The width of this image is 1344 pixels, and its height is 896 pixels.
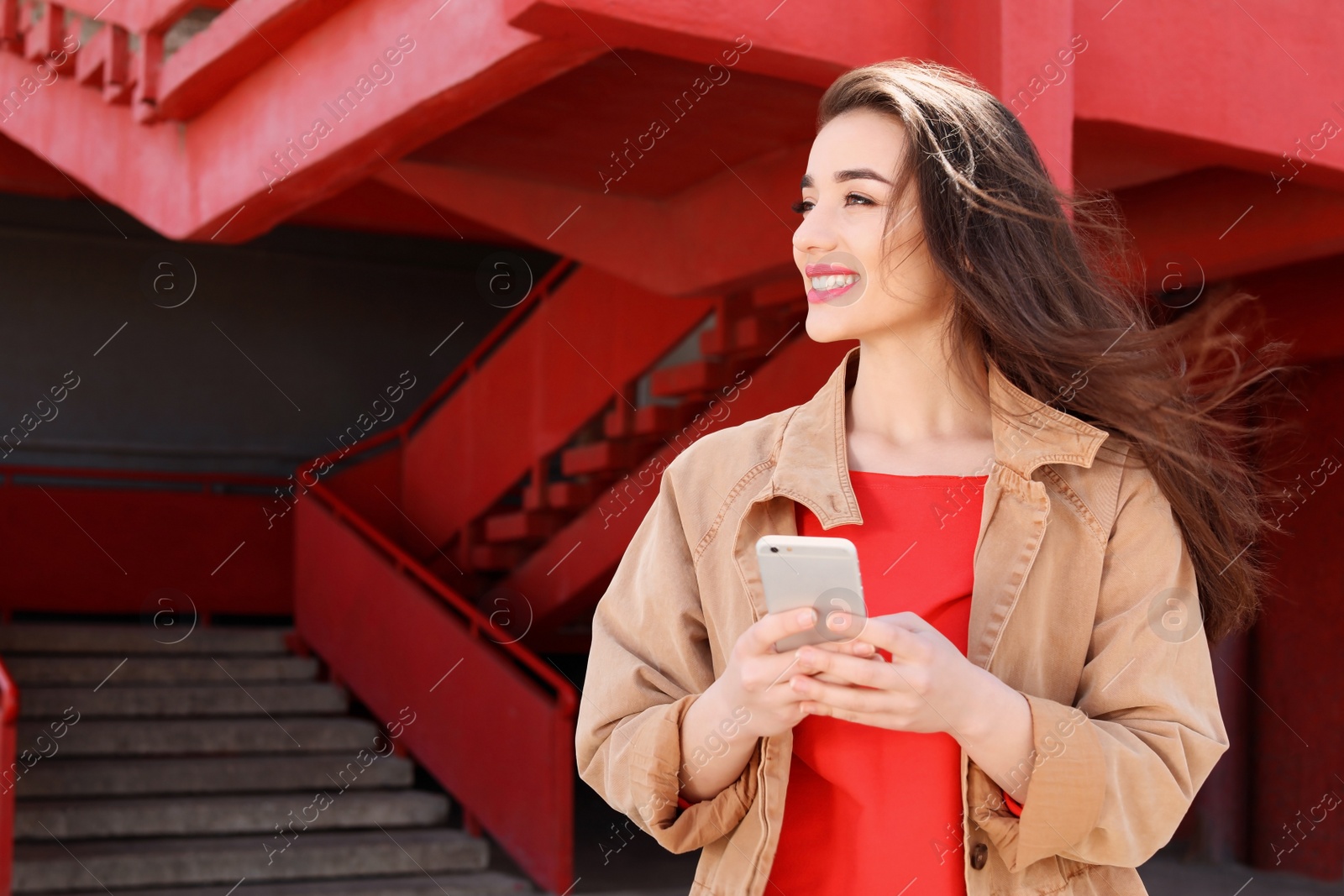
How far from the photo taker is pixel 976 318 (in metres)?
1.68

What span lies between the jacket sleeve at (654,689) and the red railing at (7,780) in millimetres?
5018

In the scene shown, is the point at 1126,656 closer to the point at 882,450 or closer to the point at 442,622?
the point at 882,450

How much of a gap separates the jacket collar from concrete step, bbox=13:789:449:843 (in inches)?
271

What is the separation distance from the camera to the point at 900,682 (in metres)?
1.37

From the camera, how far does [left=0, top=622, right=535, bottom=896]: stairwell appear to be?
725 centimetres

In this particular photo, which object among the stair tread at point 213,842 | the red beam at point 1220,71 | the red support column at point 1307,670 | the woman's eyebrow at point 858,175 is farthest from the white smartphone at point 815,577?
the red support column at point 1307,670

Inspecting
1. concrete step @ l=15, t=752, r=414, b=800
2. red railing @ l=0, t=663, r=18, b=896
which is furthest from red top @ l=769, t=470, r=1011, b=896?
concrete step @ l=15, t=752, r=414, b=800

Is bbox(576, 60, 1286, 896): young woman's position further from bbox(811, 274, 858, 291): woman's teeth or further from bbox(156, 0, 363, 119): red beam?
bbox(156, 0, 363, 119): red beam

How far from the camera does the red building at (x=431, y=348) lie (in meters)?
4.96

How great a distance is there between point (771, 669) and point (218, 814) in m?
7.16

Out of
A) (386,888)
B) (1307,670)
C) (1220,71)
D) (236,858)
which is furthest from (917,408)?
(1307,670)

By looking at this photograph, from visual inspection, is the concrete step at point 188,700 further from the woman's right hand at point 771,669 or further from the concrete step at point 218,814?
the woman's right hand at point 771,669

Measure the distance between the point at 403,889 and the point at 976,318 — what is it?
637 cm

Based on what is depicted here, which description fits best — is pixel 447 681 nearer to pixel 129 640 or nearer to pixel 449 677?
pixel 449 677
